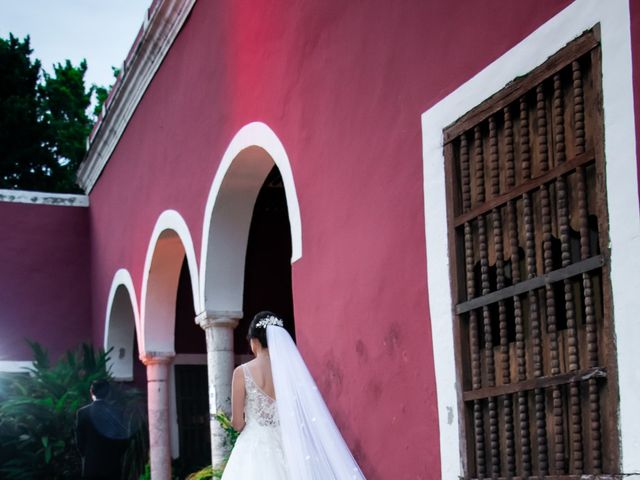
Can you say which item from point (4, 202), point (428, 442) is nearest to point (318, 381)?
point (428, 442)

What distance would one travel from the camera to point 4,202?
12375 mm

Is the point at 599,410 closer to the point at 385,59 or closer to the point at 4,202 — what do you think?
the point at 385,59

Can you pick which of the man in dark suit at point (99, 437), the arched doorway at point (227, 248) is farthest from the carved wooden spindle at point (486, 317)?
the man in dark suit at point (99, 437)

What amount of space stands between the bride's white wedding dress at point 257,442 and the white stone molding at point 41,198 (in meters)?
7.89

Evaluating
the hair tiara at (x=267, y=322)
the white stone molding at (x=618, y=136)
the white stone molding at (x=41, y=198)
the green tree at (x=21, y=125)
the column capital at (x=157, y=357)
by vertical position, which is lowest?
the column capital at (x=157, y=357)

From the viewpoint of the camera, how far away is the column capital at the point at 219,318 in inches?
293

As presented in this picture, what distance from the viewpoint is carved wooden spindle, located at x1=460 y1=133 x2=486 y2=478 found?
376cm

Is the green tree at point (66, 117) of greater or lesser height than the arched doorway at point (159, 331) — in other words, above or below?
above

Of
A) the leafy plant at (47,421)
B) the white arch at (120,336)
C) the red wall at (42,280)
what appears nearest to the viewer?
the leafy plant at (47,421)

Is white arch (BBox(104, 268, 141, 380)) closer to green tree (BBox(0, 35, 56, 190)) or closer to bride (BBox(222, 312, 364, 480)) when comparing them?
bride (BBox(222, 312, 364, 480))

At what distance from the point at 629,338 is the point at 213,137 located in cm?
484

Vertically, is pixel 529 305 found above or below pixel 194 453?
above

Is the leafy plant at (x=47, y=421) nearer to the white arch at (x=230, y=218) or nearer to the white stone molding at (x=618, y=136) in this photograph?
the white arch at (x=230, y=218)

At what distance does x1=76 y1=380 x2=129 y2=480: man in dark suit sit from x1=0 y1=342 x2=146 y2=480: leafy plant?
280cm
